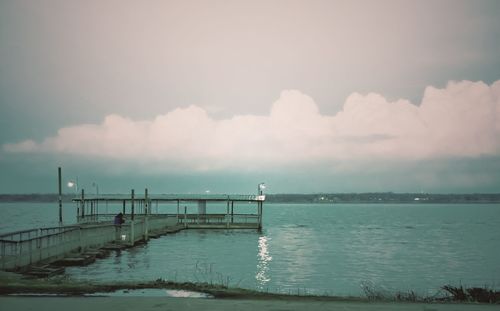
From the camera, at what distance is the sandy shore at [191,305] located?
1338 centimetres

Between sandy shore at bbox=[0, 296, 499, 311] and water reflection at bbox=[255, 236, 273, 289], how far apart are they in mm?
16666

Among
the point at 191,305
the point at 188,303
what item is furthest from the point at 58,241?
the point at 191,305

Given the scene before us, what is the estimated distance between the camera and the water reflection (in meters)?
33.7

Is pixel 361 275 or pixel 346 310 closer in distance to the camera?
pixel 346 310

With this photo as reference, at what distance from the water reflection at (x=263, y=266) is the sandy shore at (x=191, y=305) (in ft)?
54.7

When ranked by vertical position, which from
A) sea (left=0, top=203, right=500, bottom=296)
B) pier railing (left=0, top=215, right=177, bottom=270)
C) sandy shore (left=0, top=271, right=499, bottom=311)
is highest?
sandy shore (left=0, top=271, right=499, bottom=311)

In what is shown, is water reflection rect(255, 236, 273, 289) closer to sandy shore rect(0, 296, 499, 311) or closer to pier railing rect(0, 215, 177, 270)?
pier railing rect(0, 215, 177, 270)

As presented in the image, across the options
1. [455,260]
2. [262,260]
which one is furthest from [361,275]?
[455,260]

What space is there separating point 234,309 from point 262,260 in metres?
34.2

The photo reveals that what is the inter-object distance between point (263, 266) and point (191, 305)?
96.6ft

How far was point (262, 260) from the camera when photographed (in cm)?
4706

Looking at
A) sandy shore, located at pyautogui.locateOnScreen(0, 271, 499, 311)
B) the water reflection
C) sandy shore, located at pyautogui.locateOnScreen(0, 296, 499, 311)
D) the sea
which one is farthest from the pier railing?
the water reflection

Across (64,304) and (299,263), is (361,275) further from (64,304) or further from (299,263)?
(64,304)

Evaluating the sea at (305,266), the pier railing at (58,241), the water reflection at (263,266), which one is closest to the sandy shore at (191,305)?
the sea at (305,266)
